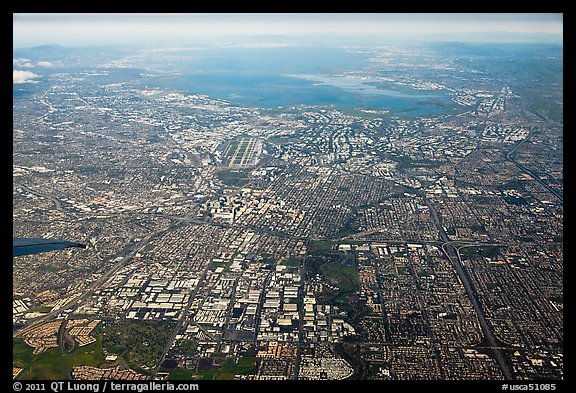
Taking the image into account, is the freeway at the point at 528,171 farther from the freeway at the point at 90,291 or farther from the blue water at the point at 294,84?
the freeway at the point at 90,291

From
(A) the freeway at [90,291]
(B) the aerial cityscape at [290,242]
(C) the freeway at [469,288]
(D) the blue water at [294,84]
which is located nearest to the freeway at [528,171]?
(B) the aerial cityscape at [290,242]

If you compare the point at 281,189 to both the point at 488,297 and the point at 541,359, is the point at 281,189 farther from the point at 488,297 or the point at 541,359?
the point at 541,359

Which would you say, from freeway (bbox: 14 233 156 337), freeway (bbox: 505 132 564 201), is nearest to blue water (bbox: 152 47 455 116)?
freeway (bbox: 505 132 564 201)

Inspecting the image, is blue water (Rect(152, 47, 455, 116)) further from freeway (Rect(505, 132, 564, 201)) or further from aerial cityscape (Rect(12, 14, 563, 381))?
freeway (Rect(505, 132, 564, 201))
